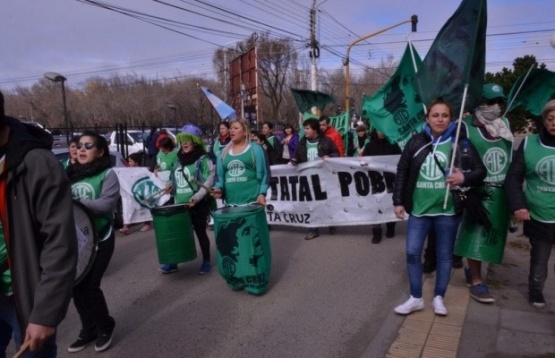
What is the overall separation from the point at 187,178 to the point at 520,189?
3.47 meters

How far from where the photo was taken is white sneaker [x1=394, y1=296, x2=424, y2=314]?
4125mm

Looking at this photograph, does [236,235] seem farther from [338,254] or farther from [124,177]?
[124,177]

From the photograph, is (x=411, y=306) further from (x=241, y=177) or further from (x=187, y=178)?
(x=187, y=178)

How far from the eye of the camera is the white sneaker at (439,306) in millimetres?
4062

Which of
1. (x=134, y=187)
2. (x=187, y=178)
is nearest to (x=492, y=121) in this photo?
(x=187, y=178)

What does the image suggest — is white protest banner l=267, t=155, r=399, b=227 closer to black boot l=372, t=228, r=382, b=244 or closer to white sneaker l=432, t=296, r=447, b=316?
black boot l=372, t=228, r=382, b=244

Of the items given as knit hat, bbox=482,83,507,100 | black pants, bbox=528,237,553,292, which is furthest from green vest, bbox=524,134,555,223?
Answer: knit hat, bbox=482,83,507,100

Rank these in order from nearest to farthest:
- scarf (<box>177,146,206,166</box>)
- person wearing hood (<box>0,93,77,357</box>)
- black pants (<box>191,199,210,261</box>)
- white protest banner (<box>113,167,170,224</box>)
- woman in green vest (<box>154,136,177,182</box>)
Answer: person wearing hood (<box>0,93,77,357</box>) < black pants (<box>191,199,210,261</box>) < scarf (<box>177,146,206,166</box>) < woman in green vest (<box>154,136,177,182</box>) < white protest banner (<box>113,167,170,224</box>)

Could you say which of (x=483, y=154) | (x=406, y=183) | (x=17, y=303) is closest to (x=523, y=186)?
(x=483, y=154)

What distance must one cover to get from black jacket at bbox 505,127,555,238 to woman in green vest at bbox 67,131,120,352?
3248 millimetres

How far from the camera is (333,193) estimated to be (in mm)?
7355

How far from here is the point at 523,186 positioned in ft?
14.1

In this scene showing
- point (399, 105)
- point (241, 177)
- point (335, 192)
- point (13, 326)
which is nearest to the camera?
point (13, 326)

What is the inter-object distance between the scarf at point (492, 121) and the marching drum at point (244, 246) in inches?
87.4
